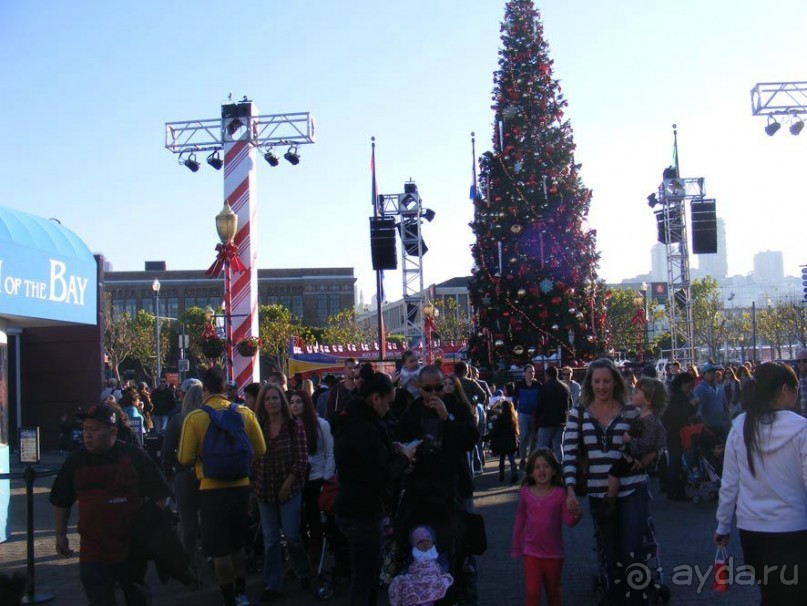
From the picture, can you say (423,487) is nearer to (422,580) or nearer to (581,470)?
(422,580)

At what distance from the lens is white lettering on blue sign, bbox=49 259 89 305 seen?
40.8ft

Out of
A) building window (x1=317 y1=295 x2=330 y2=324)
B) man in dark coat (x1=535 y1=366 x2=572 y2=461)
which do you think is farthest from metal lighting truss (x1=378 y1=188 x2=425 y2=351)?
building window (x1=317 y1=295 x2=330 y2=324)

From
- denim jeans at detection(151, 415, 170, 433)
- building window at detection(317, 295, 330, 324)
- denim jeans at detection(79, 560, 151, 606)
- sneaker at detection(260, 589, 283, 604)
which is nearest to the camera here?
denim jeans at detection(79, 560, 151, 606)

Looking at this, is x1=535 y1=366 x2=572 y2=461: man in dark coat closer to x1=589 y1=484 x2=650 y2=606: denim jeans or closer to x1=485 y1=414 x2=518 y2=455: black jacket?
x1=485 y1=414 x2=518 y2=455: black jacket

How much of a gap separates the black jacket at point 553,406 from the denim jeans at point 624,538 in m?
7.43

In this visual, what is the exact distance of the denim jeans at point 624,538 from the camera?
631cm

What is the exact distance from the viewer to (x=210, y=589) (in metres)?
8.74

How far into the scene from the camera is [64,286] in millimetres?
12781

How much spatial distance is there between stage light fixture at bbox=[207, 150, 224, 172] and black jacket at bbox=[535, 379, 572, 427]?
1089 centimetres

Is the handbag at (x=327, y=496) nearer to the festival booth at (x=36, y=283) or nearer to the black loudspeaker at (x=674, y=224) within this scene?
the festival booth at (x=36, y=283)

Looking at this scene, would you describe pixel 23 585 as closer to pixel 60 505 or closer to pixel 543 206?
pixel 60 505

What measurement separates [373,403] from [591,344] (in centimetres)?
1997

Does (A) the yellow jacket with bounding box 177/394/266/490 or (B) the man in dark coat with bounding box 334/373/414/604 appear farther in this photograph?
(A) the yellow jacket with bounding box 177/394/266/490

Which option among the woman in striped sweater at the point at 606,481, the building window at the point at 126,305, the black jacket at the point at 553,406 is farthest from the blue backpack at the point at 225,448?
the building window at the point at 126,305
